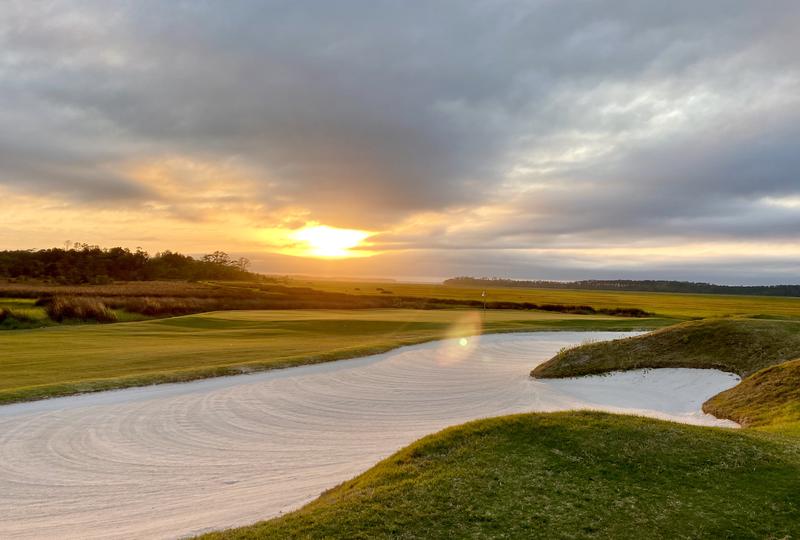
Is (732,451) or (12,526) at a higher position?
(732,451)

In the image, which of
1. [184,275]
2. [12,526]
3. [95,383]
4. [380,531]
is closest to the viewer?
[380,531]

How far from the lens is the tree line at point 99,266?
99.1m

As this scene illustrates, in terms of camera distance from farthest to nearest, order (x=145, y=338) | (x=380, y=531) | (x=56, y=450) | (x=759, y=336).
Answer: (x=145, y=338) → (x=759, y=336) → (x=56, y=450) → (x=380, y=531)

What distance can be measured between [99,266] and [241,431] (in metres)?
119

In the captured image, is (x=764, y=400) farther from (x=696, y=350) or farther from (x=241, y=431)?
(x=241, y=431)

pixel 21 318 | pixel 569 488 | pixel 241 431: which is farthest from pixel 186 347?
pixel 569 488

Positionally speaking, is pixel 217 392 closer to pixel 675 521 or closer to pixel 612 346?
pixel 675 521

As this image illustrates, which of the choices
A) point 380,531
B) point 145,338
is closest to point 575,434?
point 380,531

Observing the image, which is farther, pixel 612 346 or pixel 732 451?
pixel 612 346

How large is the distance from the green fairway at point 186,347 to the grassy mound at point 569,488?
12.4 m

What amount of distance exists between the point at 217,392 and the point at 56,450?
5606 millimetres

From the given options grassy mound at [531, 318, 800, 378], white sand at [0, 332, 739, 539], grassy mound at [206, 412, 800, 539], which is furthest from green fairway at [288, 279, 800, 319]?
grassy mound at [206, 412, 800, 539]

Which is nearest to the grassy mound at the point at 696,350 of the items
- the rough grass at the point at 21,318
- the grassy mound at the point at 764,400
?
the grassy mound at the point at 764,400

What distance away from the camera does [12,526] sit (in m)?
7.75
